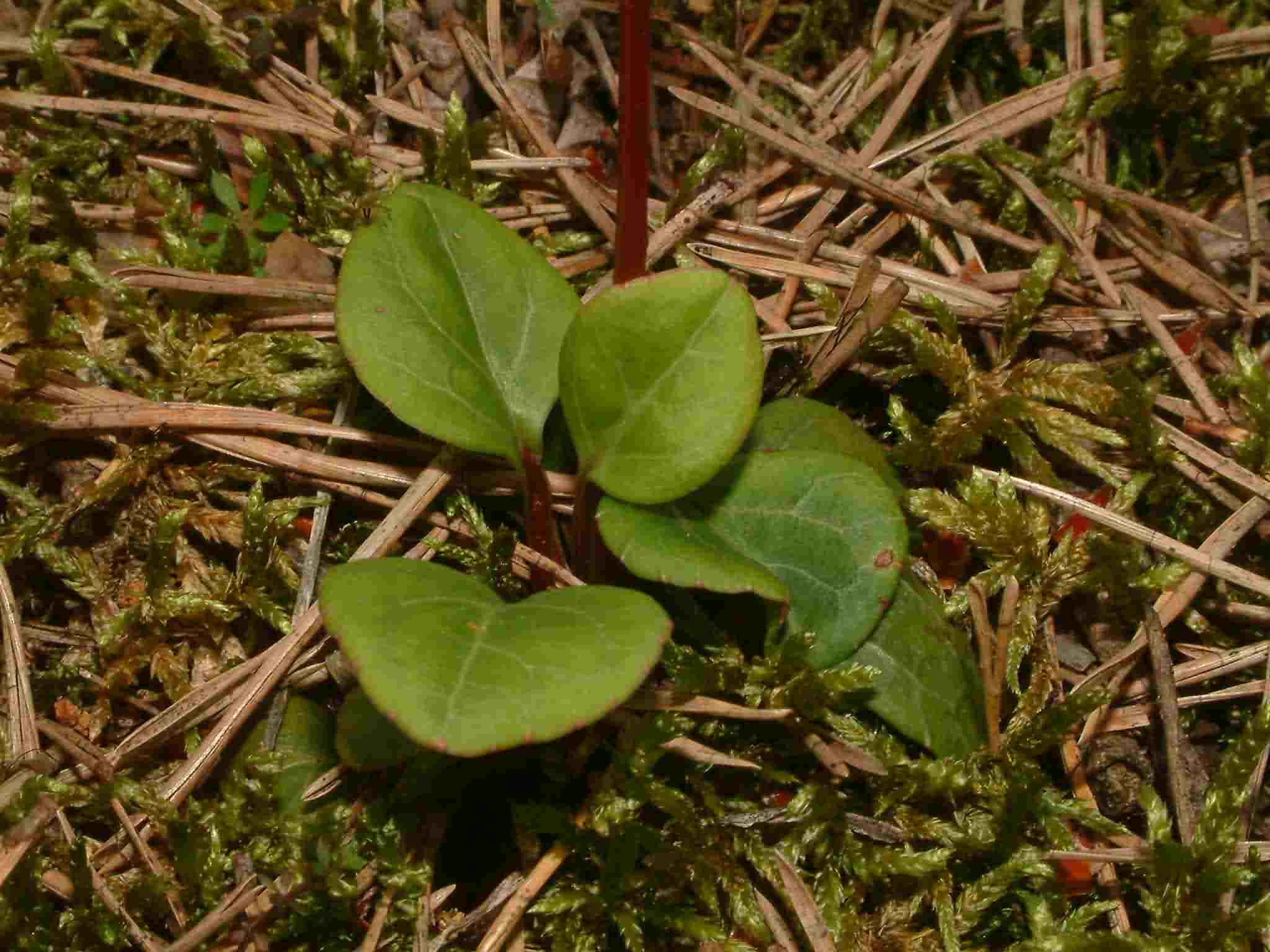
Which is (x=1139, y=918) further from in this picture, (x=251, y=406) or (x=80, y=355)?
(x=80, y=355)

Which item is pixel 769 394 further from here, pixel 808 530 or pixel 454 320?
pixel 454 320

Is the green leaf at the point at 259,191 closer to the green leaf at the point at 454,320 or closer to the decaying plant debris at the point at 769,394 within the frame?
the decaying plant debris at the point at 769,394

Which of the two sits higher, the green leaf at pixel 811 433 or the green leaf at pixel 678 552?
the green leaf at pixel 811 433

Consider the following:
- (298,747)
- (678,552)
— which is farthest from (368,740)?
(678,552)

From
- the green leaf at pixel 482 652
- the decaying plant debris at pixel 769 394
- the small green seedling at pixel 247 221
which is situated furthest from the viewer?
the small green seedling at pixel 247 221

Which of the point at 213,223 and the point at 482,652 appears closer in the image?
the point at 482,652

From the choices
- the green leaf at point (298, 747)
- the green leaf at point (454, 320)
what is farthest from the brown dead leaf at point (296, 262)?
the green leaf at point (298, 747)

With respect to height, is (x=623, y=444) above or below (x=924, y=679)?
above

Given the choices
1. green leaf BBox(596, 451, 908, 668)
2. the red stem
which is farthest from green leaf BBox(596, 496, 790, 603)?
the red stem
